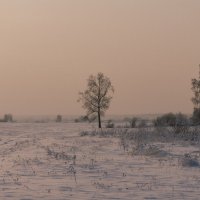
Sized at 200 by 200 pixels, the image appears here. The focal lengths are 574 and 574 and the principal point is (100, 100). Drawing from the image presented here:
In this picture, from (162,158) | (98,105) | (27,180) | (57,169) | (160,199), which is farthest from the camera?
(98,105)

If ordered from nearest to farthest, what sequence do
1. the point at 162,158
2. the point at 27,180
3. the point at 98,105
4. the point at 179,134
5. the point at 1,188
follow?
the point at 1,188 → the point at 27,180 → the point at 162,158 → the point at 179,134 → the point at 98,105

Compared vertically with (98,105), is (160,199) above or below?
below

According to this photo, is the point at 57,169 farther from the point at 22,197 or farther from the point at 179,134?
the point at 179,134

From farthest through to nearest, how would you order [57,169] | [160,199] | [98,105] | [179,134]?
[98,105], [179,134], [57,169], [160,199]

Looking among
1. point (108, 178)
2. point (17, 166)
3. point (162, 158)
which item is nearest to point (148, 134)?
point (162, 158)

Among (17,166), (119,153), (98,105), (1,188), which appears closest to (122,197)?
(1,188)

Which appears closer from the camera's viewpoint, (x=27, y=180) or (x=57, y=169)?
(x=27, y=180)

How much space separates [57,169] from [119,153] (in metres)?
7.03

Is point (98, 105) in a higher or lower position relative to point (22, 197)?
higher

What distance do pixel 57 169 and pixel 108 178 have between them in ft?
9.21

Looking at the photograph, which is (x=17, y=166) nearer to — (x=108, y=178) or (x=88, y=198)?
(x=108, y=178)

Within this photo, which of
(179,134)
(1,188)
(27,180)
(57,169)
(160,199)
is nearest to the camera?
(160,199)

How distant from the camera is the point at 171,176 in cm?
1703

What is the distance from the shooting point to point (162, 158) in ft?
73.3
